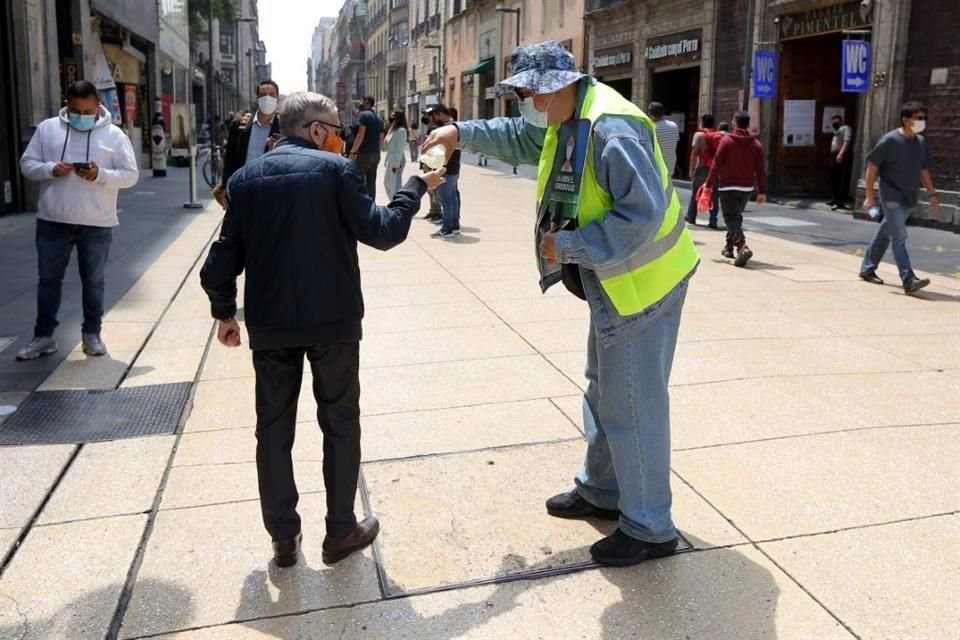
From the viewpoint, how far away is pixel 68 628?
289cm

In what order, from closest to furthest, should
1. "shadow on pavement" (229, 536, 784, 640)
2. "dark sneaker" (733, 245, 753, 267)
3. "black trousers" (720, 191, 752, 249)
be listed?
"shadow on pavement" (229, 536, 784, 640) → "dark sneaker" (733, 245, 753, 267) → "black trousers" (720, 191, 752, 249)

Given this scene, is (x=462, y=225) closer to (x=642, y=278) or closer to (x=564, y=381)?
(x=564, y=381)

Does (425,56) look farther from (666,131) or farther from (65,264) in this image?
(65,264)

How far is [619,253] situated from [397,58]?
6750 centimetres

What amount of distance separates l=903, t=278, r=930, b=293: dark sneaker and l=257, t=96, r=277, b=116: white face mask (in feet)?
19.5

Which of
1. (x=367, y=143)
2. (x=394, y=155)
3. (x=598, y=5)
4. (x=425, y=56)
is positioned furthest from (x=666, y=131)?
(x=425, y=56)

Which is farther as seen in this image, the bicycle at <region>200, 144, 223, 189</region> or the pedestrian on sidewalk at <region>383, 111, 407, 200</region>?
the bicycle at <region>200, 144, 223, 189</region>

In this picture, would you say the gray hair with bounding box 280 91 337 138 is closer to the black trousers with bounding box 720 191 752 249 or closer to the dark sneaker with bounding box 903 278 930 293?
the dark sneaker with bounding box 903 278 930 293

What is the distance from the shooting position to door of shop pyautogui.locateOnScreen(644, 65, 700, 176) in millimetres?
24578

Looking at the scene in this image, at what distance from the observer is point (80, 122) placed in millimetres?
5770

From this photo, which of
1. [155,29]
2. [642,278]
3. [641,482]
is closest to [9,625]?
[641,482]

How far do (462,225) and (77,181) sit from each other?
Result: 28.3ft

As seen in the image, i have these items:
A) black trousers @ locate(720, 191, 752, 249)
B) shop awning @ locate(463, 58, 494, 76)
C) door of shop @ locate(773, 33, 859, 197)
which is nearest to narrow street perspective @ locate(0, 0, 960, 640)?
black trousers @ locate(720, 191, 752, 249)

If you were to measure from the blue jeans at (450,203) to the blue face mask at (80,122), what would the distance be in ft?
21.8
